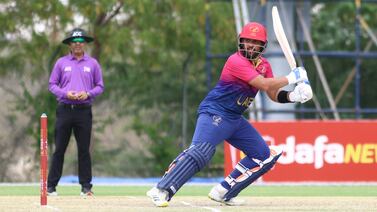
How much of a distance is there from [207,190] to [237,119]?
16.6 feet

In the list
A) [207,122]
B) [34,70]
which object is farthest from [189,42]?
[207,122]

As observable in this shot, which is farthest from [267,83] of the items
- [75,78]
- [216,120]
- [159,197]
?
[75,78]

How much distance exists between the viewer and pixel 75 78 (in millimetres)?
16031

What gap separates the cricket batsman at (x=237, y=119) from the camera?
12.9 metres

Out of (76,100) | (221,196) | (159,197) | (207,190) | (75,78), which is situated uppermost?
(75,78)

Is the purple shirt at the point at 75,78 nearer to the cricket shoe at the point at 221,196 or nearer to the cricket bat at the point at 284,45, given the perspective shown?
the cricket shoe at the point at 221,196

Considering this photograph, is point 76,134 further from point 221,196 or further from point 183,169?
point 183,169

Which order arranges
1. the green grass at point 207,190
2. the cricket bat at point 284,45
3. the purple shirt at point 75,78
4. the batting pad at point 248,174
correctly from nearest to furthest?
the cricket bat at point 284,45 → the batting pad at point 248,174 → the purple shirt at point 75,78 → the green grass at point 207,190

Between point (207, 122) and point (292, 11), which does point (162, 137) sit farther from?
point (207, 122)

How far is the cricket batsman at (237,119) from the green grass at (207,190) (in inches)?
126

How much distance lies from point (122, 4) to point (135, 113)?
2.56m

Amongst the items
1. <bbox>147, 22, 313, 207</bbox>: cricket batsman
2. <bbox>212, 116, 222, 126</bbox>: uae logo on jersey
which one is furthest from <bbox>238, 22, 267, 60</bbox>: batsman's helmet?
<bbox>212, 116, 222, 126</bbox>: uae logo on jersey

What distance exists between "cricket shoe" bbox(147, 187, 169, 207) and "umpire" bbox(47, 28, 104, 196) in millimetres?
3254

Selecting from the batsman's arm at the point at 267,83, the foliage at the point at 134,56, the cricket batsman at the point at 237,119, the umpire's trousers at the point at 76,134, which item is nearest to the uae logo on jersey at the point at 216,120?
the cricket batsman at the point at 237,119
